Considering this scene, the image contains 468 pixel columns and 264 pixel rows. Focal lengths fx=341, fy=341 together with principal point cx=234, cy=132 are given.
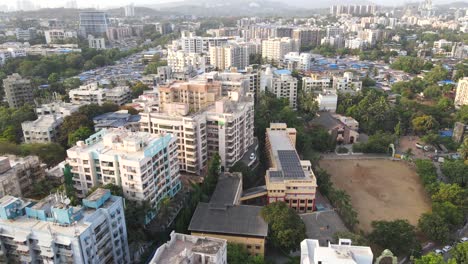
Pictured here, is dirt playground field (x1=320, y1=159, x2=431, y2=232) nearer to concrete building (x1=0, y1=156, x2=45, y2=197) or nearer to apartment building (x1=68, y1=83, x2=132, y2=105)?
concrete building (x1=0, y1=156, x2=45, y2=197)

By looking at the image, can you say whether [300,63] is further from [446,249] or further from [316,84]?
[446,249]

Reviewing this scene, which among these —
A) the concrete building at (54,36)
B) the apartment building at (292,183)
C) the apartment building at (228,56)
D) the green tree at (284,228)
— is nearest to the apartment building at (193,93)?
the apartment building at (292,183)

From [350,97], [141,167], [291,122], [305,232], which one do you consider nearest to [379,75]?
[350,97]

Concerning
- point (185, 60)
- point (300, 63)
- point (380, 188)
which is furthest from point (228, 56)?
point (380, 188)

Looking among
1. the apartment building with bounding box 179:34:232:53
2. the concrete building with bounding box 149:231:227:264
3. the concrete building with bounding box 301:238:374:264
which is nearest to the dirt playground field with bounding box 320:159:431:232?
the concrete building with bounding box 301:238:374:264

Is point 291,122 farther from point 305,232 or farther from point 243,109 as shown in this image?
point 305,232

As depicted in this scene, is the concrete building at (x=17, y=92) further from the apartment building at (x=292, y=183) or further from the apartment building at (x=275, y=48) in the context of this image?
the apartment building at (x=275, y=48)
